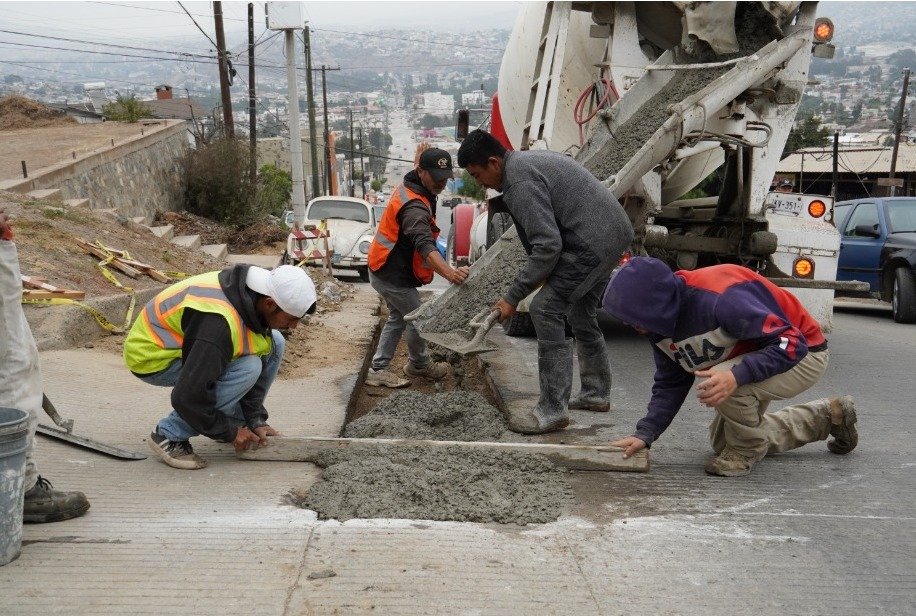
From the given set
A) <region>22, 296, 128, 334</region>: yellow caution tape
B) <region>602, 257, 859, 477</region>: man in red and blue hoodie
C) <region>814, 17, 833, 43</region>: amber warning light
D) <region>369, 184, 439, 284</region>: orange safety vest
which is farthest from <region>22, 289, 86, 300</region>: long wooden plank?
<region>814, 17, 833, 43</region>: amber warning light

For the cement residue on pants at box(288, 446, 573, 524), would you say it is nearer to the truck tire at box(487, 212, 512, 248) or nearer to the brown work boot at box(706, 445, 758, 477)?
the brown work boot at box(706, 445, 758, 477)

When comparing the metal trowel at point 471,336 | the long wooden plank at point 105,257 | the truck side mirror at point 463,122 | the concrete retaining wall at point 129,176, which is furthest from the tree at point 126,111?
the metal trowel at point 471,336

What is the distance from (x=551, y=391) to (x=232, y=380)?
1.89 metres

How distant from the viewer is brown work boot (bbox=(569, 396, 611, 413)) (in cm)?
557

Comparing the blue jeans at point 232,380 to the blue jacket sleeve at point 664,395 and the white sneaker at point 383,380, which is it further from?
the white sneaker at point 383,380

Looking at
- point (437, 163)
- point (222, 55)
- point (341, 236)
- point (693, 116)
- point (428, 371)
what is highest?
point (222, 55)

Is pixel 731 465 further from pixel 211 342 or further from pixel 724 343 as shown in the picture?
pixel 211 342

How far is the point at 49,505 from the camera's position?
3.29 metres

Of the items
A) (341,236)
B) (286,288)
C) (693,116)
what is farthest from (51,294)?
(341,236)

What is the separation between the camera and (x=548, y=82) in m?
7.99

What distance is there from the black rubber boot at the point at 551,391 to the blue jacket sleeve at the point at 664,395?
0.76m

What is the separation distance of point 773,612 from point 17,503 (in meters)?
2.60

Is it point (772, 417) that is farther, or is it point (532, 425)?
point (532, 425)

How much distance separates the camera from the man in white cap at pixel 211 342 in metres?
3.77
